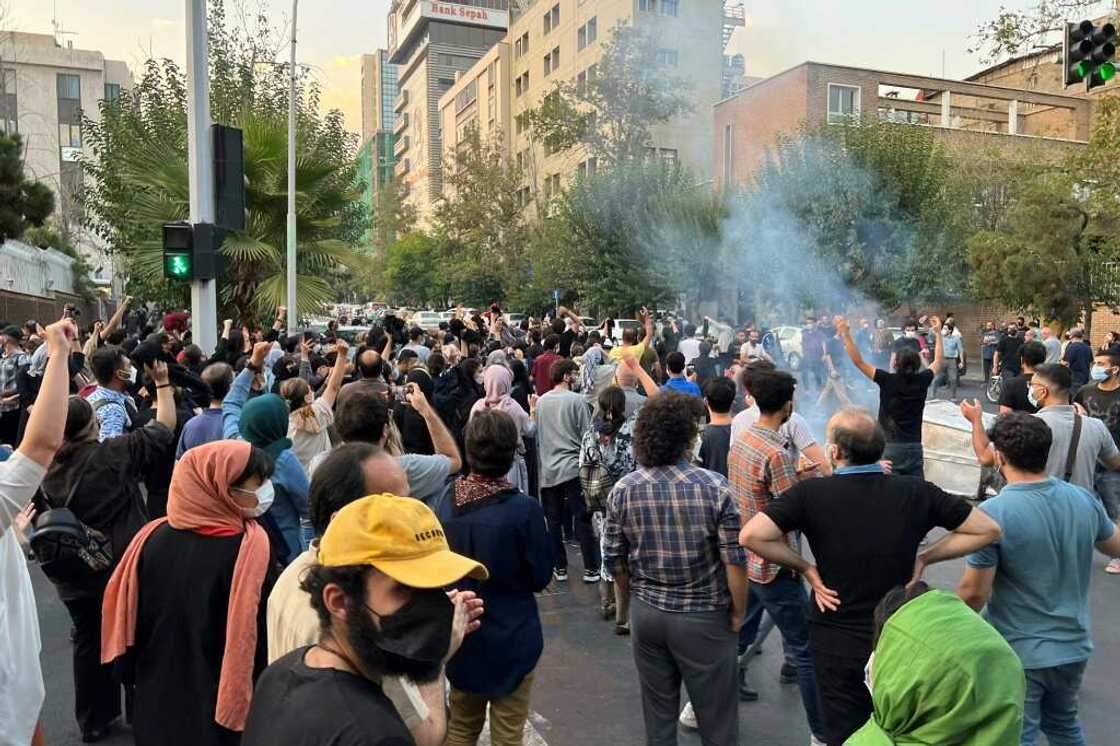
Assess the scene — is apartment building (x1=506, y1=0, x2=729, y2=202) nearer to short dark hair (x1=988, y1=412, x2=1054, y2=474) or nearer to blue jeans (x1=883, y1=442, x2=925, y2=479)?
blue jeans (x1=883, y1=442, x2=925, y2=479)

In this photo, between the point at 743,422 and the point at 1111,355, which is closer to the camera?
the point at 743,422

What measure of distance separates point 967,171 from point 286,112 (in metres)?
23.9

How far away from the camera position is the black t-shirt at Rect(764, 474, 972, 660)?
10.2ft

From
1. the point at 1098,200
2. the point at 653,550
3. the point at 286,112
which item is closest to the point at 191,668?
the point at 653,550

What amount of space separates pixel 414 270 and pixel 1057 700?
185ft

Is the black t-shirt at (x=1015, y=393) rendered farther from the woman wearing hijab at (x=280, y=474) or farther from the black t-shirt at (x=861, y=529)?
the woman wearing hijab at (x=280, y=474)

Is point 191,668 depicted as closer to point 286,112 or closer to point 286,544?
point 286,544

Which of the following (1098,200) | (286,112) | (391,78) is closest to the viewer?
(286,112)

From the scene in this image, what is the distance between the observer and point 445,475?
4016 mm

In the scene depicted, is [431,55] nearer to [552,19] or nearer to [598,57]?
[552,19]

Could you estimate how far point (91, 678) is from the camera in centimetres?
399

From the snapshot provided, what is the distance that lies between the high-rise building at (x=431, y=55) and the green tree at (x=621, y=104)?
56058 millimetres

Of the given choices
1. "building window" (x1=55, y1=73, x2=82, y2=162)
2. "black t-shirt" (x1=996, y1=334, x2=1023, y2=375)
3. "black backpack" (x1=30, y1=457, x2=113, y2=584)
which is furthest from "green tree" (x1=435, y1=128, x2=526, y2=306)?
"black backpack" (x1=30, y1=457, x2=113, y2=584)

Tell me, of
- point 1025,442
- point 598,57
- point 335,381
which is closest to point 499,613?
point 1025,442
